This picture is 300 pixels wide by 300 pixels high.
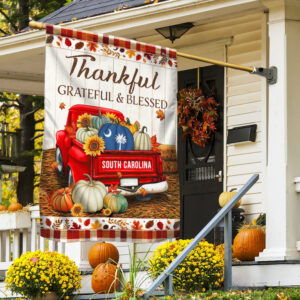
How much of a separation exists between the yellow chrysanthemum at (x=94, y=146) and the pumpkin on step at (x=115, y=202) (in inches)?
18.0

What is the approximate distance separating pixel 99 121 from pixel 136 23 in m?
2.64

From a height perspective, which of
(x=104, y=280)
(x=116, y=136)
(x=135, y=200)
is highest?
(x=116, y=136)

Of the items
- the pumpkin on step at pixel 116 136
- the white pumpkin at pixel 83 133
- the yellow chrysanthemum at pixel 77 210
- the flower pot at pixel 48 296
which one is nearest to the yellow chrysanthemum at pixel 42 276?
the flower pot at pixel 48 296

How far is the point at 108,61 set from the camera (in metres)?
10.2

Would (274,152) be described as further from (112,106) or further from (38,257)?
(38,257)

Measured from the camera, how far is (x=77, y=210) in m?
9.96

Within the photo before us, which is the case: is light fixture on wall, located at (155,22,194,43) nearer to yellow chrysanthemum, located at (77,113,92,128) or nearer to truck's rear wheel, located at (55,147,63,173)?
yellow chrysanthemum, located at (77,113,92,128)

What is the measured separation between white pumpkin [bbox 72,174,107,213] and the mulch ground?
0.08 meters

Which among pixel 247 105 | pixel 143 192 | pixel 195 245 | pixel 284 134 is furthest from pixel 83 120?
pixel 247 105

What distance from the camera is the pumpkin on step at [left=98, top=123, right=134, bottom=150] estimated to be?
10250 mm

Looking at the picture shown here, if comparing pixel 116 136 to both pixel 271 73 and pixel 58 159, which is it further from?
pixel 271 73

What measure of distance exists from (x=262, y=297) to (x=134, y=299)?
3.96 feet

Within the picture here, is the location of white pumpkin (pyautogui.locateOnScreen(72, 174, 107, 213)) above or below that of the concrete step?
Result: above

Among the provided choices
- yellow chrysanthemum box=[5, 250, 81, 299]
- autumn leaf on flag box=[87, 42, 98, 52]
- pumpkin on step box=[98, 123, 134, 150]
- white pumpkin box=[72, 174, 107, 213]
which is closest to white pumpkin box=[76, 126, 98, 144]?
A: pumpkin on step box=[98, 123, 134, 150]
